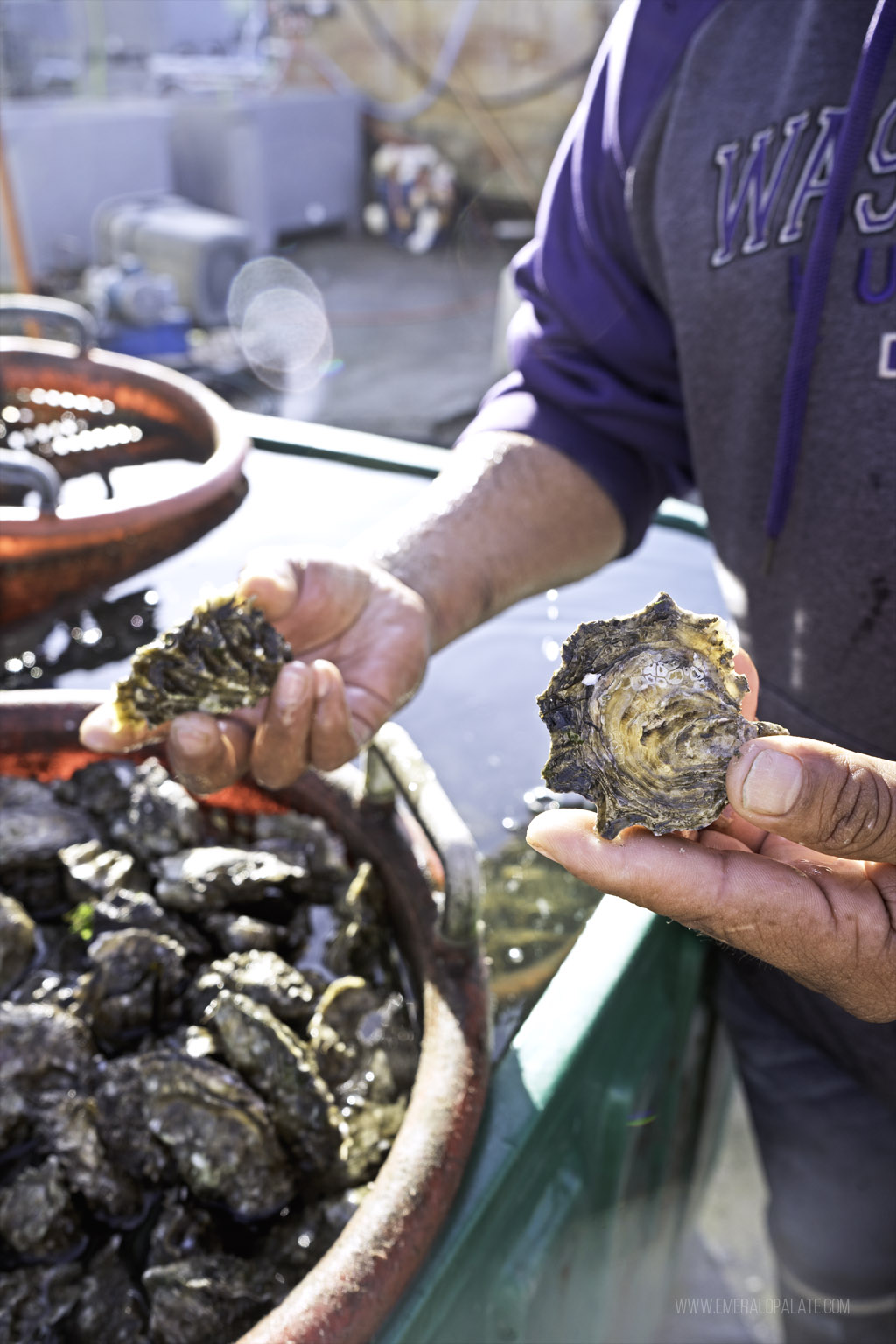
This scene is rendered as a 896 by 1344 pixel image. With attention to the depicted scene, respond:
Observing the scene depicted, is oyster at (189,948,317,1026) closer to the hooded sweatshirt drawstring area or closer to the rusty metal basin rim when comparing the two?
the hooded sweatshirt drawstring area

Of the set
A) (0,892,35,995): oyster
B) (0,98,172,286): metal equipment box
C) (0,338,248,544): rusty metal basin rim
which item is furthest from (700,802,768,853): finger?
(0,98,172,286): metal equipment box

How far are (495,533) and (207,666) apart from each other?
0.63m

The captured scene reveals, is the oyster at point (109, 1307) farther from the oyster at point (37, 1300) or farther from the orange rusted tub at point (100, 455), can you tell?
the orange rusted tub at point (100, 455)

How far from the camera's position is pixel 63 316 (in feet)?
10.5

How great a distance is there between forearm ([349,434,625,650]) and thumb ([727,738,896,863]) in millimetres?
860

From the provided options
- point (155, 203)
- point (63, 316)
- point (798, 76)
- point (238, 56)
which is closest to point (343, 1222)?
point (798, 76)

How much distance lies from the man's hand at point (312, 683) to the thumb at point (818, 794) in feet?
2.12

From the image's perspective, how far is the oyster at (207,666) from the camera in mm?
1415

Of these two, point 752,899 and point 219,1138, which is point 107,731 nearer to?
point 219,1138

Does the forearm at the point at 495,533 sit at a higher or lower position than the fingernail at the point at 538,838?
lower

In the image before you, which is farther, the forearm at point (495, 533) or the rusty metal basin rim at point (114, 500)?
the rusty metal basin rim at point (114, 500)

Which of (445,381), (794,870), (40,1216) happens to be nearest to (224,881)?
(40,1216)

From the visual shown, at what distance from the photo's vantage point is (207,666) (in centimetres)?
145

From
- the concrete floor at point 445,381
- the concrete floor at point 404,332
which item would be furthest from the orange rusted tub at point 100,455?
the concrete floor at point 404,332
